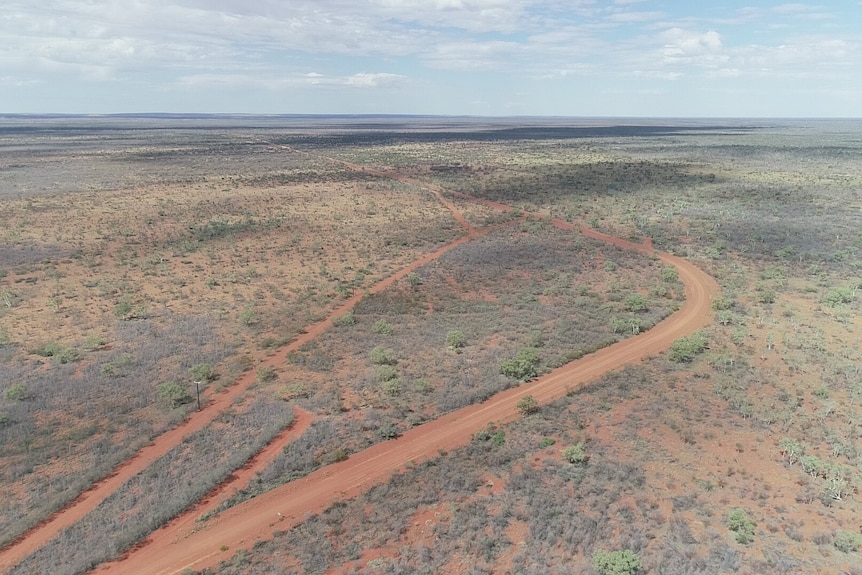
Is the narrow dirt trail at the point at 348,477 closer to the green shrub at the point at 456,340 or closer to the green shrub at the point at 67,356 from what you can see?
the green shrub at the point at 456,340

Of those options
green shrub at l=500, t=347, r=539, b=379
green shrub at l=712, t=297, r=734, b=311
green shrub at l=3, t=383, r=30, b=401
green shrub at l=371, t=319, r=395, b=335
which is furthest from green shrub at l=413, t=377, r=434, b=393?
green shrub at l=712, t=297, r=734, b=311

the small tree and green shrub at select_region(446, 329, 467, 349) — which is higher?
green shrub at select_region(446, 329, 467, 349)

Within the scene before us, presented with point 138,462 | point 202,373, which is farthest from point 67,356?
point 138,462

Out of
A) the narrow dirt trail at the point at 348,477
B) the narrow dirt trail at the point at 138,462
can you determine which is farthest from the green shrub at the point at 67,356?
the narrow dirt trail at the point at 348,477

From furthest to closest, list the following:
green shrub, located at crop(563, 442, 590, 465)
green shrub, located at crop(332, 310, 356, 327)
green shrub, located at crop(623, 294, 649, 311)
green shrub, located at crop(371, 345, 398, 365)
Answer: green shrub, located at crop(623, 294, 649, 311), green shrub, located at crop(332, 310, 356, 327), green shrub, located at crop(371, 345, 398, 365), green shrub, located at crop(563, 442, 590, 465)

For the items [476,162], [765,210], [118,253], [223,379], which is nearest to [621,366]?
[223,379]

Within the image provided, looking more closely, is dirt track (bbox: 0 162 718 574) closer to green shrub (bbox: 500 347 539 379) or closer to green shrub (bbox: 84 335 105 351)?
green shrub (bbox: 500 347 539 379)

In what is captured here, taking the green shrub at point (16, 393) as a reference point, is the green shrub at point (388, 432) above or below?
below

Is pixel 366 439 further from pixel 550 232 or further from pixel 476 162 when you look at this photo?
pixel 476 162
